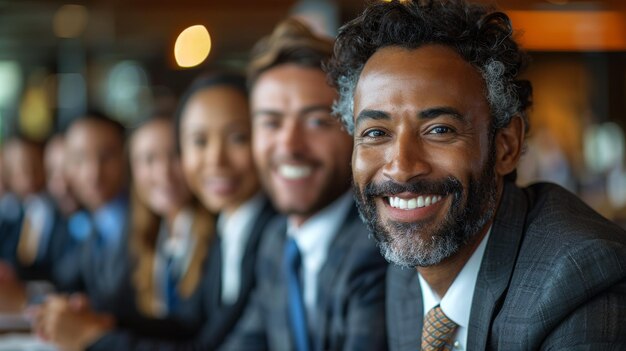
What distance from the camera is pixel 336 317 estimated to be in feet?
6.57

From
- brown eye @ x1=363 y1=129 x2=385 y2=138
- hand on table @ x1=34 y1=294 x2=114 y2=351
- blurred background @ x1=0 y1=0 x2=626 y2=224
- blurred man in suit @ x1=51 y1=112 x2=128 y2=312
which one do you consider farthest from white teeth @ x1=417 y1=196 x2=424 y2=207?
blurred background @ x1=0 y1=0 x2=626 y2=224

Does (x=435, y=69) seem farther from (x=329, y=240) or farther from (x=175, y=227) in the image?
(x=175, y=227)

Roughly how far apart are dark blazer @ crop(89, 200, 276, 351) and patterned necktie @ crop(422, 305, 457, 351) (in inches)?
47.9

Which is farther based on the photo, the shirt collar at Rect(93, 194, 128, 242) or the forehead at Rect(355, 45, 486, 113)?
the shirt collar at Rect(93, 194, 128, 242)

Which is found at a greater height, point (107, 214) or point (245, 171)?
point (245, 171)

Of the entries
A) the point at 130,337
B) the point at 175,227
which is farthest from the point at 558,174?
the point at 130,337

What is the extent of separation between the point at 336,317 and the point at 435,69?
→ 867 mm

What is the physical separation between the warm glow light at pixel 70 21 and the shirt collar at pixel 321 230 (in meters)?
5.61

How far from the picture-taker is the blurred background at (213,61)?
620 cm

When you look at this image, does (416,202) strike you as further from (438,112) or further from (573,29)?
(573,29)

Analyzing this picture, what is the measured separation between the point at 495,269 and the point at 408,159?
24 centimetres

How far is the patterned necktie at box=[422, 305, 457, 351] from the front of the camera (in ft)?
4.69

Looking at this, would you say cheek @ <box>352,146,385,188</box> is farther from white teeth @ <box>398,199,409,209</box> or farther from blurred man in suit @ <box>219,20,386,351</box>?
blurred man in suit @ <box>219,20,386,351</box>

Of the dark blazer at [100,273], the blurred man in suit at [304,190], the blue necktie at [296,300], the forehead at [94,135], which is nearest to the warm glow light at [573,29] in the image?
the forehead at [94,135]
